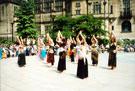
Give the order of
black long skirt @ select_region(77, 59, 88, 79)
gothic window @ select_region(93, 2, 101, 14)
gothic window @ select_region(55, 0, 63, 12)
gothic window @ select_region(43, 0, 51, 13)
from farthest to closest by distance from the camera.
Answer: gothic window @ select_region(43, 0, 51, 13) < gothic window @ select_region(55, 0, 63, 12) < gothic window @ select_region(93, 2, 101, 14) < black long skirt @ select_region(77, 59, 88, 79)

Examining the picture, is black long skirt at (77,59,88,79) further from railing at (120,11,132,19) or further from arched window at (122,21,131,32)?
arched window at (122,21,131,32)

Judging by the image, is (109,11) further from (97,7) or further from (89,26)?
(89,26)

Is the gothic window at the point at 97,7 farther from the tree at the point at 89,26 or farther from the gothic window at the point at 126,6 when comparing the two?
the tree at the point at 89,26

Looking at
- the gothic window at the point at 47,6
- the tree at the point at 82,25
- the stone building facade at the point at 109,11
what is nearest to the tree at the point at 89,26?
the tree at the point at 82,25

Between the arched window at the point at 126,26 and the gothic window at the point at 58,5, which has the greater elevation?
the gothic window at the point at 58,5

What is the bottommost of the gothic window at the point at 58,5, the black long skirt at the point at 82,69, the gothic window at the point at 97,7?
the black long skirt at the point at 82,69

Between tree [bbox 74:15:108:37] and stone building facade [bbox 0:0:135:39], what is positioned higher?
stone building facade [bbox 0:0:135:39]

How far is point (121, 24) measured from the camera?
3856cm

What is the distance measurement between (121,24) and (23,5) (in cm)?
2233

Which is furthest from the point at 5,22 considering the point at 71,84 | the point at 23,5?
the point at 71,84

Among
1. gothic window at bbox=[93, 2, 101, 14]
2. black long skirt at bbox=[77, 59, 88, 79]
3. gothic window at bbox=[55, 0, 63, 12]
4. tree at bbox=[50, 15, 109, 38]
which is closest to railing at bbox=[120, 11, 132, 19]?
gothic window at bbox=[93, 2, 101, 14]

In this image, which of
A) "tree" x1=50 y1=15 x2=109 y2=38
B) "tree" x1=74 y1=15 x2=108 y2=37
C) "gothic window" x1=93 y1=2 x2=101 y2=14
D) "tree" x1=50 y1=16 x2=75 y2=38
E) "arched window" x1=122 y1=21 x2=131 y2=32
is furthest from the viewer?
"gothic window" x1=93 y1=2 x2=101 y2=14

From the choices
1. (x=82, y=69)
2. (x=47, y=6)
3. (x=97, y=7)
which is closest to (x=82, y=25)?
(x=97, y=7)

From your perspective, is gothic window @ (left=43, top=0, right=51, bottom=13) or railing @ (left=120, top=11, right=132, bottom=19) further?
gothic window @ (left=43, top=0, right=51, bottom=13)
